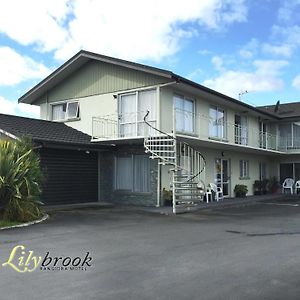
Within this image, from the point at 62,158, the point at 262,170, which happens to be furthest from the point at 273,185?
the point at 62,158

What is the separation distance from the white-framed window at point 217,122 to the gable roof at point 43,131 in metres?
5.92

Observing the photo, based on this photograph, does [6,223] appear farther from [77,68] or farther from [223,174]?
[223,174]

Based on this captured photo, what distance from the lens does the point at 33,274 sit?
20.7ft

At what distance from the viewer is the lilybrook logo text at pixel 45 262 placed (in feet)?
22.0

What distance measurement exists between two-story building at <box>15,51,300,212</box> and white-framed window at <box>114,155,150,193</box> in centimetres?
4

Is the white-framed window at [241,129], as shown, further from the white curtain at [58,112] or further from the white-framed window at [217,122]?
the white curtain at [58,112]

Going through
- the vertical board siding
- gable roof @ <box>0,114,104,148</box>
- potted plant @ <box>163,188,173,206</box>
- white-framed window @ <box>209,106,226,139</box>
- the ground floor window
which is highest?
the vertical board siding

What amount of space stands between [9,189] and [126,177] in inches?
289

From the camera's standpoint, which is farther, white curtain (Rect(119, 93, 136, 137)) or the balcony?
white curtain (Rect(119, 93, 136, 137))

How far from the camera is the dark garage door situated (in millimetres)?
16531

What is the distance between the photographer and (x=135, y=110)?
1791 cm

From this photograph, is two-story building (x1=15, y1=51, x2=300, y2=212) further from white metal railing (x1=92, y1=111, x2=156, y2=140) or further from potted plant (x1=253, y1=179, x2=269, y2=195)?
potted plant (x1=253, y1=179, x2=269, y2=195)

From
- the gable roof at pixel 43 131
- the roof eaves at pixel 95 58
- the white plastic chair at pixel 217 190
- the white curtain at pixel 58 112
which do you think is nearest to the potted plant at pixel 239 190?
the white plastic chair at pixel 217 190

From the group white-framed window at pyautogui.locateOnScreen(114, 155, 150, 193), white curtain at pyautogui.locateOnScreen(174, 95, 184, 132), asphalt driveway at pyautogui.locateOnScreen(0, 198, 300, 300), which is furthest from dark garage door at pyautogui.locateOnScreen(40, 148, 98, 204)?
white curtain at pyautogui.locateOnScreen(174, 95, 184, 132)
